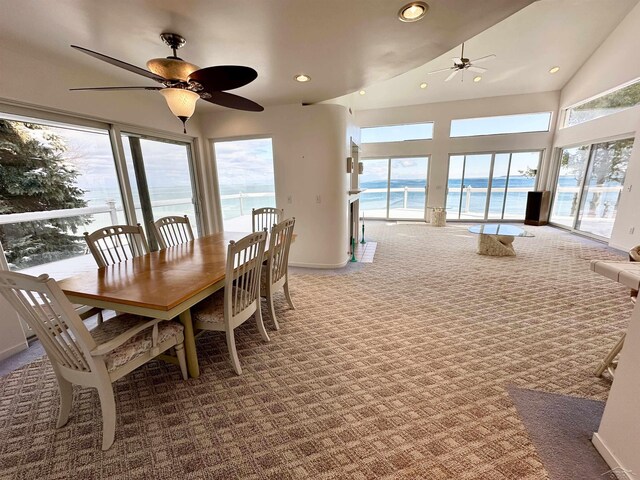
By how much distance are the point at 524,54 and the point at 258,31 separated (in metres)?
6.10

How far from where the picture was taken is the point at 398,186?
8039mm

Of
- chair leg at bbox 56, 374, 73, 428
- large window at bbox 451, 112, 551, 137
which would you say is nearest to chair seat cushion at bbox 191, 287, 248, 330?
chair leg at bbox 56, 374, 73, 428

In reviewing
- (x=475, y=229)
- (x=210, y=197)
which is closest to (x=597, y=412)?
(x=475, y=229)

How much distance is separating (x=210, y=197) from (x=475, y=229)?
4729 millimetres

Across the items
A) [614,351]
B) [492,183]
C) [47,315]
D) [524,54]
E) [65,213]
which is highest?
[524,54]

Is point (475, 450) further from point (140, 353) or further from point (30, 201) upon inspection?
point (30, 201)

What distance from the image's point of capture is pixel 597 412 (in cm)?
152

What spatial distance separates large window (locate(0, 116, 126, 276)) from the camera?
2.27 m

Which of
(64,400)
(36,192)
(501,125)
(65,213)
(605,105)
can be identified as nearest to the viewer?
(64,400)

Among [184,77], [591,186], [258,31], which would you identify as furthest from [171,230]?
[591,186]

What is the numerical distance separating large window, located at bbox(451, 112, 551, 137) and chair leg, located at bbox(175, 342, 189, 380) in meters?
8.01

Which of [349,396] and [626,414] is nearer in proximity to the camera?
[626,414]

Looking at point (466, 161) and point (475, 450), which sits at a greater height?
point (466, 161)

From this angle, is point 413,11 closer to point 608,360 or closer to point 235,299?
point 235,299
